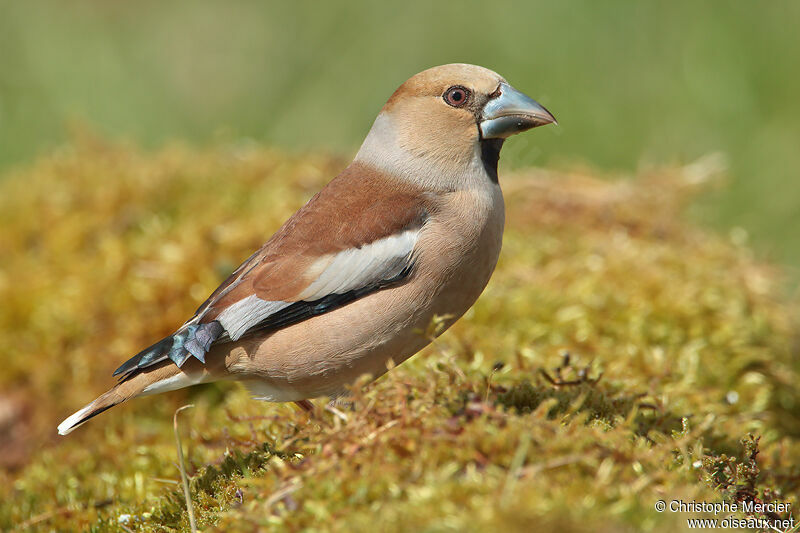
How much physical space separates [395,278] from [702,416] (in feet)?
5.81

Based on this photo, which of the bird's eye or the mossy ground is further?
the bird's eye

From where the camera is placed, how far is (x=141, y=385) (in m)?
3.67

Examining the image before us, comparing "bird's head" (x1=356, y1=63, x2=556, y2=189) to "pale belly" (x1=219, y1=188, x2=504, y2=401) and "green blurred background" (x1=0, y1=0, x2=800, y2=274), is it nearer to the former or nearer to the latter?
"pale belly" (x1=219, y1=188, x2=504, y2=401)

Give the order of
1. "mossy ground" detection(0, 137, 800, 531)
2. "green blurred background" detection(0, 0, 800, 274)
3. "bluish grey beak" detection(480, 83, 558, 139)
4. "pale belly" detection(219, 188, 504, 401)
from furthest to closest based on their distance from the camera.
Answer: "green blurred background" detection(0, 0, 800, 274), "bluish grey beak" detection(480, 83, 558, 139), "pale belly" detection(219, 188, 504, 401), "mossy ground" detection(0, 137, 800, 531)

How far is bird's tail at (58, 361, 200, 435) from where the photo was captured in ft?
11.9

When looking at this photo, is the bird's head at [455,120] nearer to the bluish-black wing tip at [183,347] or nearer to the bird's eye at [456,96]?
the bird's eye at [456,96]

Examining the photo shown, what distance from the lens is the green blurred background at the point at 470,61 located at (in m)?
8.74

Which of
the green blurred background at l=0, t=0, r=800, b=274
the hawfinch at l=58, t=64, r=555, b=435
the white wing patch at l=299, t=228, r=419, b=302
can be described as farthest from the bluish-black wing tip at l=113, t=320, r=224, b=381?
the green blurred background at l=0, t=0, r=800, b=274

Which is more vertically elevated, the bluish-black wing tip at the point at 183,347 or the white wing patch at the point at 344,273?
the bluish-black wing tip at the point at 183,347

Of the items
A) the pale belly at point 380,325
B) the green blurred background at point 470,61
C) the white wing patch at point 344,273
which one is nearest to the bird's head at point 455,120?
the pale belly at point 380,325

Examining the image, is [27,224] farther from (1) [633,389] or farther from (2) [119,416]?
(1) [633,389]

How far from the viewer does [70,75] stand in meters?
10.1

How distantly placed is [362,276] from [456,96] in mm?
1049

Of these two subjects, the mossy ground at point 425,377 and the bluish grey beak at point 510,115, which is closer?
the mossy ground at point 425,377
